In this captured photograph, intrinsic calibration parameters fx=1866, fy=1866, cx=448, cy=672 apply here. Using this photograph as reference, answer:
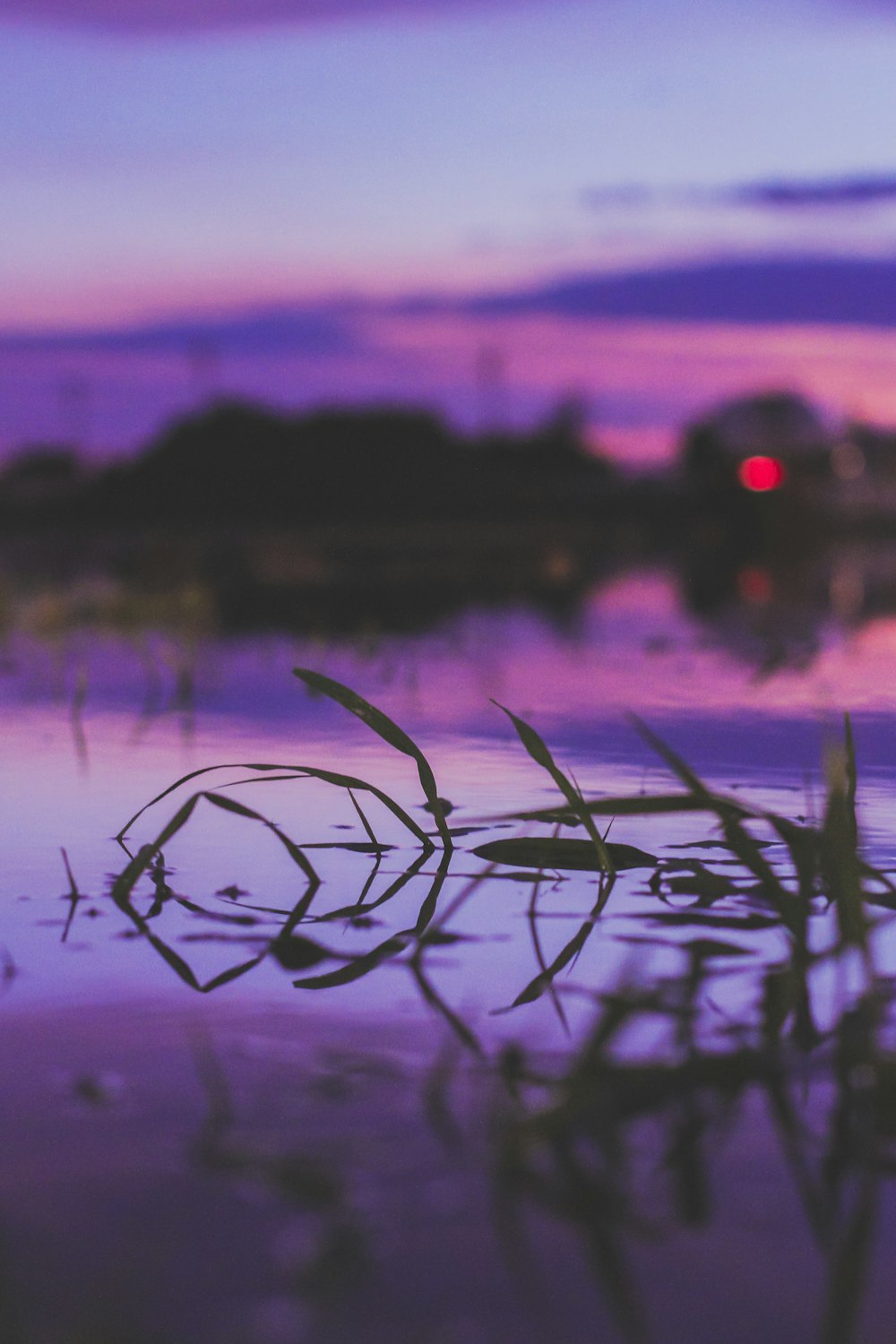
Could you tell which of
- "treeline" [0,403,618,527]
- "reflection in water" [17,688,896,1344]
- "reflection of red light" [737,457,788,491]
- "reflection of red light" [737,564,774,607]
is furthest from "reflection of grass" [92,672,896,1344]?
"treeline" [0,403,618,527]

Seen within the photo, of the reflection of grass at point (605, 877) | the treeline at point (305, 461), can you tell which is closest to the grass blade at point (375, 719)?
the reflection of grass at point (605, 877)

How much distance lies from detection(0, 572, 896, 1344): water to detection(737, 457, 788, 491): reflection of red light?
2801cm

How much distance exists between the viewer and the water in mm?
1650

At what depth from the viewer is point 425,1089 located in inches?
84.7

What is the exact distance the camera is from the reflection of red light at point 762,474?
31.9m

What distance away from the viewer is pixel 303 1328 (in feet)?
5.13

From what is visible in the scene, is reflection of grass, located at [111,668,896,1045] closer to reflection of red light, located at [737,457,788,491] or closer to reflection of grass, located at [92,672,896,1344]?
reflection of grass, located at [92,672,896,1344]

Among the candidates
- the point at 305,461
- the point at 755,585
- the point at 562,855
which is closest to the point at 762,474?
the point at 755,585

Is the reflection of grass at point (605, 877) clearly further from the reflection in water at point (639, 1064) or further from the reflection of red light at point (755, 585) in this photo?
the reflection of red light at point (755, 585)

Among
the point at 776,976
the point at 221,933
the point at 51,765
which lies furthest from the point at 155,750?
the point at 776,976

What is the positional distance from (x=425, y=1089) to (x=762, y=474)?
3064 cm

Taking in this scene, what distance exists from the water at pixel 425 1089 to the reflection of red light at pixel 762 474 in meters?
28.0

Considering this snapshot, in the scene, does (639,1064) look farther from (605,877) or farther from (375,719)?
(605,877)

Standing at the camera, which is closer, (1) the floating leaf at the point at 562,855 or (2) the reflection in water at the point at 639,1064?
(2) the reflection in water at the point at 639,1064
